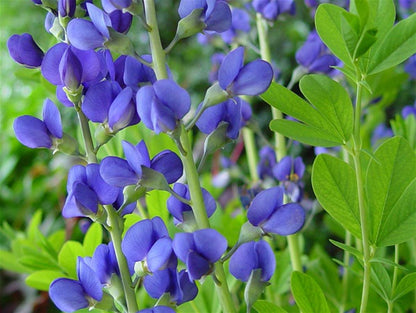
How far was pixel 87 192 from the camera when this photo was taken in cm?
35

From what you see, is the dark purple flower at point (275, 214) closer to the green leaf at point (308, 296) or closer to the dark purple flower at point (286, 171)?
the green leaf at point (308, 296)

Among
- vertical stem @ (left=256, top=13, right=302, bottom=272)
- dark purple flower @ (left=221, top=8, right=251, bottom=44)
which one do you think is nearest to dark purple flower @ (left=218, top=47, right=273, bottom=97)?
vertical stem @ (left=256, top=13, right=302, bottom=272)

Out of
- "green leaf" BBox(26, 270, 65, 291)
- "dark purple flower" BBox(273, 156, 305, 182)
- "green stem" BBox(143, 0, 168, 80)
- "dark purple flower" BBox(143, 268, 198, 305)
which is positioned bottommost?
"green leaf" BBox(26, 270, 65, 291)

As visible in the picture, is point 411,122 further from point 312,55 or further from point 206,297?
point 206,297

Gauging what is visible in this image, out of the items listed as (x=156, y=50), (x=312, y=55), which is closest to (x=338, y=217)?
(x=156, y=50)

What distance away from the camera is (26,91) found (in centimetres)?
211

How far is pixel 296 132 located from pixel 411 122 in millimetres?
313

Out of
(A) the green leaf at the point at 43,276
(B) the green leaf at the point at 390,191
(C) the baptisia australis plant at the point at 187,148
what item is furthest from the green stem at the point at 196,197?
(A) the green leaf at the point at 43,276

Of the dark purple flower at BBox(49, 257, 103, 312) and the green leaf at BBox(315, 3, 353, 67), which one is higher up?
the green leaf at BBox(315, 3, 353, 67)

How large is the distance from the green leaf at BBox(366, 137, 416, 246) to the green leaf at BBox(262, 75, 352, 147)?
0.03 m

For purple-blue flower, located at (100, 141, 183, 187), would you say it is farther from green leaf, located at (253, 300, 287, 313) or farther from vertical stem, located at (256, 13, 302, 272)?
vertical stem, located at (256, 13, 302, 272)

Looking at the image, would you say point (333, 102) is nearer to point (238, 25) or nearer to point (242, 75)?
point (242, 75)

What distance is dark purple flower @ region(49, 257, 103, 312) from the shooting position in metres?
0.36

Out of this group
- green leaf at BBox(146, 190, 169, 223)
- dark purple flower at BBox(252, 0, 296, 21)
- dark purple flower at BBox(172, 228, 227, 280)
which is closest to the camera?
dark purple flower at BBox(172, 228, 227, 280)
